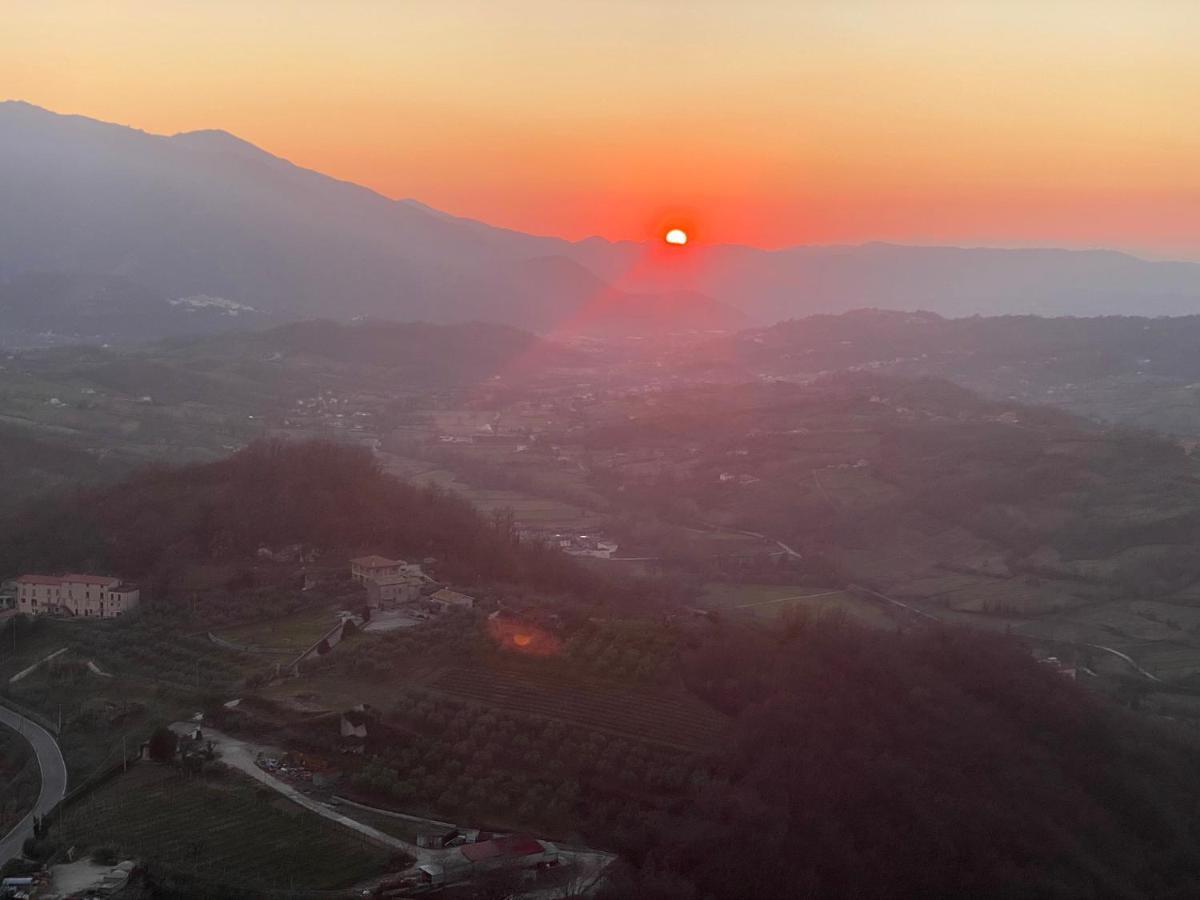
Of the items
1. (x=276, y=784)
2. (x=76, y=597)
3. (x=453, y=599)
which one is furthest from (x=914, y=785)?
(x=76, y=597)

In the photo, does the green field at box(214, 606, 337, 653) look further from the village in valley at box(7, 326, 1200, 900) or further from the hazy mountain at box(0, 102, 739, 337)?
the hazy mountain at box(0, 102, 739, 337)

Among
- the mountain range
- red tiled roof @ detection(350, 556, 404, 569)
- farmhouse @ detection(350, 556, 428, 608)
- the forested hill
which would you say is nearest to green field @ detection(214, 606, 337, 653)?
farmhouse @ detection(350, 556, 428, 608)

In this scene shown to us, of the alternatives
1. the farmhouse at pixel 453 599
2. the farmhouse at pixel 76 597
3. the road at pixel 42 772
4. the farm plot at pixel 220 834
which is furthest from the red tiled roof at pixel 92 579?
the farm plot at pixel 220 834

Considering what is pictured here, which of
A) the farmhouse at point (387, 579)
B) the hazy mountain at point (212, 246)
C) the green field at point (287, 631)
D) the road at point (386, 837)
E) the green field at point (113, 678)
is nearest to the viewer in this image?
the road at point (386, 837)

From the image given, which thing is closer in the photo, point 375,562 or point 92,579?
point 92,579

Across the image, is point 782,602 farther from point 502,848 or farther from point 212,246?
point 212,246

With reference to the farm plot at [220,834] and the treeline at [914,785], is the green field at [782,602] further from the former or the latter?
the farm plot at [220,834]
